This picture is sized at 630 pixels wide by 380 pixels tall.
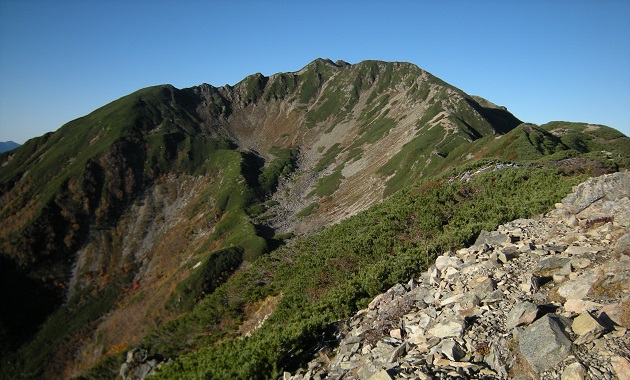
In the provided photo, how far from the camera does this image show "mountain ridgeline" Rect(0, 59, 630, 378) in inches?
1036

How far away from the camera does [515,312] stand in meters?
9.55

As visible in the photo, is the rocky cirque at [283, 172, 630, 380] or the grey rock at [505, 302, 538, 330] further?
the grey rock at [505, 302, 538, 330]

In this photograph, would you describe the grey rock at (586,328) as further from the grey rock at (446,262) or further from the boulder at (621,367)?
the grey rock at (446,262)

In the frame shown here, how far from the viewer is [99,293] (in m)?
90.6

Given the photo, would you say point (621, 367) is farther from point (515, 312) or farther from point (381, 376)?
point (381, 376)

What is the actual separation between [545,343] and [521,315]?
1179mm

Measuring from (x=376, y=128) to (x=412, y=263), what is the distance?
139 metres

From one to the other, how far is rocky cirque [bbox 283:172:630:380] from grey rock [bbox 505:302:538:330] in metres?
0.03

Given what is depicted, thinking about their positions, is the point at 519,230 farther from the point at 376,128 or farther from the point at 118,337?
the point at 376,128

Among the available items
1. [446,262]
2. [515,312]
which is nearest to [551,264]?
[515,312]

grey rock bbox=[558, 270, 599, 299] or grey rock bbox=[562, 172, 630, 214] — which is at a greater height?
grey rock bbox=[562, 172, 630, 214]

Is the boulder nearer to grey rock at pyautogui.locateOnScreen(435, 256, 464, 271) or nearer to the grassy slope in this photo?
grey rock at pyautogui.locateOnScreen(435, 256, 464, 271)

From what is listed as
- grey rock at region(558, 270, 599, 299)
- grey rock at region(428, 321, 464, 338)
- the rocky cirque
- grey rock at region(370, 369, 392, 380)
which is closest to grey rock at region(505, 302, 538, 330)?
the rocky cirque

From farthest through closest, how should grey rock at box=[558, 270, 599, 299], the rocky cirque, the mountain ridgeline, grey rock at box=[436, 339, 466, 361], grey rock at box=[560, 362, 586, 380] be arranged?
the mountain ridgeline
grey rock at box=[558, 270, 599, 299]
grey rock at box=[436, 339, 466, 361]
the rocky cirque
grey rock at box=[560, 362, 586, 380]
